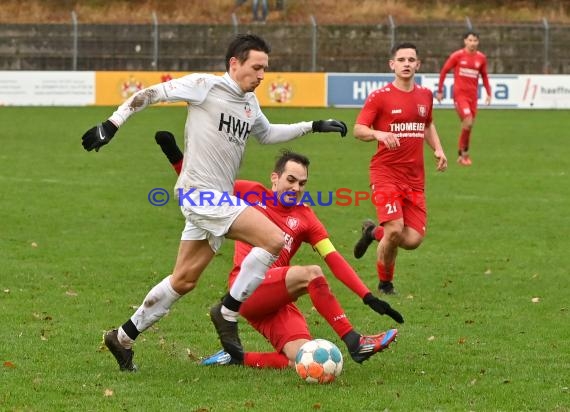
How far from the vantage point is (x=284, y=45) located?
140ft

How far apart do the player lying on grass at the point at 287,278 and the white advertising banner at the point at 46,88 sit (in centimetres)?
2918

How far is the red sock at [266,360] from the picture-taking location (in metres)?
7.46

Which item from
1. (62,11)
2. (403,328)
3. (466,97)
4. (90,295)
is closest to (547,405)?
(403,328)

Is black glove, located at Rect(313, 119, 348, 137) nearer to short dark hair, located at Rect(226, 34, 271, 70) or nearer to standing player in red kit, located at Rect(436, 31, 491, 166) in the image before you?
short dark hair, located at Rect(226, 34, 271, 70)

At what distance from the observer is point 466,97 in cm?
2180

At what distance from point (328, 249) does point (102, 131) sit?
67.1 inches

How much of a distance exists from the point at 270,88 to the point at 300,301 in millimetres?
26461

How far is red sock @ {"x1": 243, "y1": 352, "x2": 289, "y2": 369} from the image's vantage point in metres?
7.46

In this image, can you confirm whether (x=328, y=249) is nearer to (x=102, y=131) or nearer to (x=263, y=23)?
(x=102, y=131)

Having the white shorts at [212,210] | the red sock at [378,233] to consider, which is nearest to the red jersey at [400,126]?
the red sock at [378,233]

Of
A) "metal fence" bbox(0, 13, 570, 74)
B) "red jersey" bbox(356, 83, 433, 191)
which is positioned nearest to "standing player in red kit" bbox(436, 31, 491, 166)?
"red jersey" bbox(356, 83, 433, 191)

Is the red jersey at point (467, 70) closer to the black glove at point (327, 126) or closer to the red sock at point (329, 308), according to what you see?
the black glove at point (327, 126)

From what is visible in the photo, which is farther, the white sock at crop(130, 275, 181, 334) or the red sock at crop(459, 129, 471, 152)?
the red sock at crop(459, 129, 471, 152)

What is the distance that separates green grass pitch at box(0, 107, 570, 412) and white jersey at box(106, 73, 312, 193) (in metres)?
1.27
